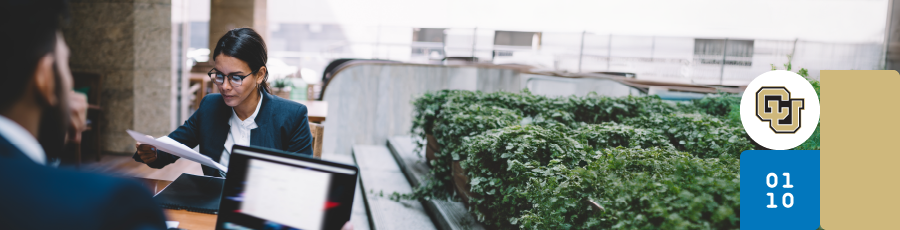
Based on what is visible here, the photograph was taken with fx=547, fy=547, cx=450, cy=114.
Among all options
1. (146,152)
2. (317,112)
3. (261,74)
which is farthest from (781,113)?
(317,112)

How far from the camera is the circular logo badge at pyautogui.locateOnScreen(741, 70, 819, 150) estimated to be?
2.28 metres

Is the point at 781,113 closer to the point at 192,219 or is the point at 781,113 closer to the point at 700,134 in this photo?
the point at 700,134

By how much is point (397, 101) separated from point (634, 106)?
133 inches

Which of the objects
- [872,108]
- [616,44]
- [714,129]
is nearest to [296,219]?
[872,108]

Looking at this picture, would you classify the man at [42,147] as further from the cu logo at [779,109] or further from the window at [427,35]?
the window at [427,35]

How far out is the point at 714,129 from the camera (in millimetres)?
3139

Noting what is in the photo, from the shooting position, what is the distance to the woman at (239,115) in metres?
1.87

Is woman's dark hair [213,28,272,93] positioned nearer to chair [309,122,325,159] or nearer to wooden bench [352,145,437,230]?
chair [309,122,325,159]

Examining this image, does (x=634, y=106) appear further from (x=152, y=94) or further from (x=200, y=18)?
(x=200, y=18)

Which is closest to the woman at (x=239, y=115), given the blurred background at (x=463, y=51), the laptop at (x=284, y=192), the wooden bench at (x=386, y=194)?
the laptop at (x=284, y=192)

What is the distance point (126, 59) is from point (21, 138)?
5.75 m

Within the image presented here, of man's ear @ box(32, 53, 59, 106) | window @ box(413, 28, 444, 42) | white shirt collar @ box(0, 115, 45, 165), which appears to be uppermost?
window @ box(413, 28, 444, 42)

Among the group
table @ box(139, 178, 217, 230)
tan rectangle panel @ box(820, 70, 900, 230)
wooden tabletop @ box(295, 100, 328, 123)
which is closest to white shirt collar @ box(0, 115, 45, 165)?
table @ box(139, 178, 217, 230)

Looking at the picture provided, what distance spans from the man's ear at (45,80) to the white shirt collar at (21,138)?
29 millimetres
